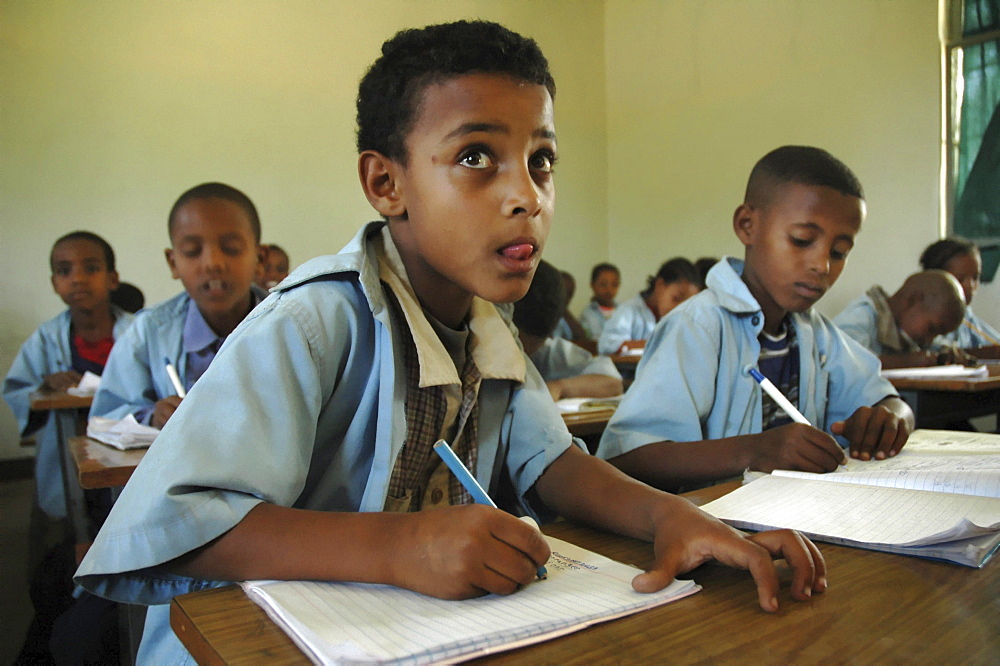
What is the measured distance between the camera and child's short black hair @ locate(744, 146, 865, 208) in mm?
1420

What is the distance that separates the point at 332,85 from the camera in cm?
563

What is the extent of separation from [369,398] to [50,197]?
4.63 metres

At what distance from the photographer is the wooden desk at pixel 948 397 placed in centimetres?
236

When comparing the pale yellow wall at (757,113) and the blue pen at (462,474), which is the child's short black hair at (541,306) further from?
the pale yellow wall at (757,113)

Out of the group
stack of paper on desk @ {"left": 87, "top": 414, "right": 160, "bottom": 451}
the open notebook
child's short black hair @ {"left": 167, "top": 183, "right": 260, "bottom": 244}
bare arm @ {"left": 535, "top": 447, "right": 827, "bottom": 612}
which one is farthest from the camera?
child's short black hair @ {"left": 167, "top": 183, "right": 260, "bottom": 244}

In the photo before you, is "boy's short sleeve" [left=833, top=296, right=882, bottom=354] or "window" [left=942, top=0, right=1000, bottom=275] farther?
"window" [left=942, top=0, right=1000, bottom=275]

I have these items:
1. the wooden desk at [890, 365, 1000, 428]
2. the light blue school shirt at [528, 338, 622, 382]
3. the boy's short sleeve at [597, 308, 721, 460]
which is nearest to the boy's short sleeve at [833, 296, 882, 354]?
the wooden desk at [890, 365, 1000, 428]

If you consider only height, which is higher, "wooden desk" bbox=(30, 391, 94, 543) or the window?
the window

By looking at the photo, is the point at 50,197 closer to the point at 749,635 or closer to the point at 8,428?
the point at 8,428

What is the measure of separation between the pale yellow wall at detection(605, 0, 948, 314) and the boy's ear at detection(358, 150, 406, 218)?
5041 mm

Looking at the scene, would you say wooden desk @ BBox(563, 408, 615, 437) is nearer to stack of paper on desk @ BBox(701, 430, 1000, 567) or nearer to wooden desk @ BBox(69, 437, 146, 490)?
stack of paper on desk @ BBox(701, 430, 1000, 567)

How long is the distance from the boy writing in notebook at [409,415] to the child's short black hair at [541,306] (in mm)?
1077

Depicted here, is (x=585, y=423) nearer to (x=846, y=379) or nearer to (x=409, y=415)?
(x=846, y=379)

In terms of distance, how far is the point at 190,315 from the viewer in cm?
201
